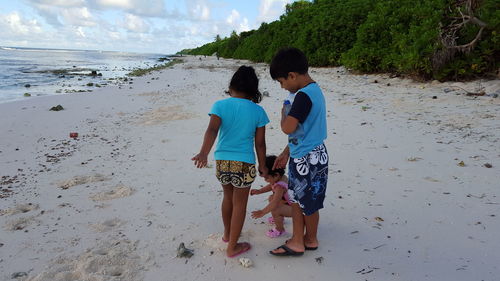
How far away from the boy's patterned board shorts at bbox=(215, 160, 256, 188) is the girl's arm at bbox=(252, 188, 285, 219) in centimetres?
24

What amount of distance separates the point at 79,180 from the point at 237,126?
2.53 m

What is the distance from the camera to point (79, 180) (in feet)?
12.8

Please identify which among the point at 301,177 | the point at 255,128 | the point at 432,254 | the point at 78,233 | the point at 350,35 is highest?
the point at 350,35

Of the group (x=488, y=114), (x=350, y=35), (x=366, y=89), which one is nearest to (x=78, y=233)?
(x=488, y=114)

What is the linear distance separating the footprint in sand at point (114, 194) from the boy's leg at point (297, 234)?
1872mm

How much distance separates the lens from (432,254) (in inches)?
93.3

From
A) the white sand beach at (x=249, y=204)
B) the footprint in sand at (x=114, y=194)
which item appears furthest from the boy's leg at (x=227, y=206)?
the footprint in sand at (x=114, y=194)

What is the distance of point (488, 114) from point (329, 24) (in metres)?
12.7

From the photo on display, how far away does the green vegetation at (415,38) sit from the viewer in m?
7.86

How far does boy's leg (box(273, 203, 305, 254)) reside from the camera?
2449mm

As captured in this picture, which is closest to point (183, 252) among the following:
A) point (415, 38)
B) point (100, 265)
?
point (100, 265)

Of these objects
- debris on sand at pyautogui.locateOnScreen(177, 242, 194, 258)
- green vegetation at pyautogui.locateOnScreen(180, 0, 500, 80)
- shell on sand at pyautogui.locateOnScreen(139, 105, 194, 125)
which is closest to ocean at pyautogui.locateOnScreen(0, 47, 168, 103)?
shell on sand at pyautogui.locateOnScreen(139, 105, 194, 125)

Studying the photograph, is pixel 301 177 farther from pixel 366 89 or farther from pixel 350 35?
pixel 350 35

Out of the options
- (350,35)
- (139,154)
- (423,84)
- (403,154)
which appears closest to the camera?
(403,154)
